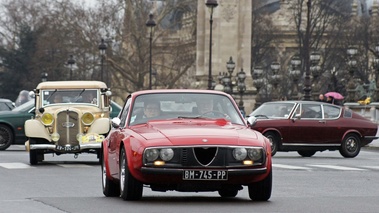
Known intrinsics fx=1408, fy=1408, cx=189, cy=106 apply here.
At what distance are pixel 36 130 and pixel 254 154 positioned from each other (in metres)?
12.4

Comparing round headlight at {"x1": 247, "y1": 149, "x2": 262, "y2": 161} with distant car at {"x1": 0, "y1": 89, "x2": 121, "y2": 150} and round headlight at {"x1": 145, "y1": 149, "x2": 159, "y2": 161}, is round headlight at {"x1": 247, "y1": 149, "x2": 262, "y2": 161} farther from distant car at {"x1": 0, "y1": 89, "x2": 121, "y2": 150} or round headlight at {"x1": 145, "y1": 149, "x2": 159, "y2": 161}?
distant car at {"x1": 0, "y1": 89, "x2": 121, "y2": 150}

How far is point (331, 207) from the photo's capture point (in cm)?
1588

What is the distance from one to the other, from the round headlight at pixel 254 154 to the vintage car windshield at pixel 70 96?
13318mm

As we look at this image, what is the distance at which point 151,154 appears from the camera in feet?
51.4

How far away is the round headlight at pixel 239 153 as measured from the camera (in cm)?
1566

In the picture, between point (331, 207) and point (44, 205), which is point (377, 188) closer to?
point (331, 207)

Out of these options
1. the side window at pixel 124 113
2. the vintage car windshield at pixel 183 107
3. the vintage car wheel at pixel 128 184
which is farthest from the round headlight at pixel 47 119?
the vintage car wheel at pixel 128 184

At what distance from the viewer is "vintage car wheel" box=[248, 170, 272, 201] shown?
52.7ft

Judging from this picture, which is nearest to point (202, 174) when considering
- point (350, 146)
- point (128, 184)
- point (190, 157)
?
point (190, 157)

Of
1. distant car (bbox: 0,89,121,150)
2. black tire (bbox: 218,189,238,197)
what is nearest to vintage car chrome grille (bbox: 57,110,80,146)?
distant car (bbox: 0,89,121,150)

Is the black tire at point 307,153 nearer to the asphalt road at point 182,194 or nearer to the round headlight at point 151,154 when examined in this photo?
the asphalt road at point 182,194

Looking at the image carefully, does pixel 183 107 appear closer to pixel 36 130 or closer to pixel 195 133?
pixel 195 133

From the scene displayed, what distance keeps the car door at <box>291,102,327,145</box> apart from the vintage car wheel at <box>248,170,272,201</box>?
17.9 metres

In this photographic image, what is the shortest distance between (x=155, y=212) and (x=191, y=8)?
306ft
